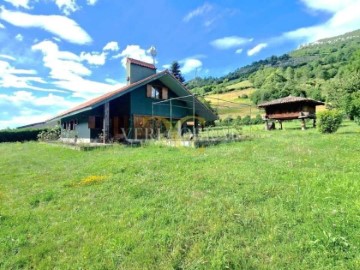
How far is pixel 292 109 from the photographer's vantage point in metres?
25.0

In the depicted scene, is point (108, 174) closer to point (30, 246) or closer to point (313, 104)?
point (30, 246)

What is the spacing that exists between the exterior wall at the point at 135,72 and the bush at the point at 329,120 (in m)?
13.3

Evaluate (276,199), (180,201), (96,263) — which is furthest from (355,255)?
(96,263)

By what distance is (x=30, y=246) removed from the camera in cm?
515

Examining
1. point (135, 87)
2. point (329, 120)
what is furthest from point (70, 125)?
point (329, 120)

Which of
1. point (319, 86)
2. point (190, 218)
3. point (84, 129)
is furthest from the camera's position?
point (319, 86)

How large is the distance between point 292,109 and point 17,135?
31.8 metres

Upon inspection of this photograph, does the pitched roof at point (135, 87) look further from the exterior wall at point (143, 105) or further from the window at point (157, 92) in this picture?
the exterior wall at point (143, 105)

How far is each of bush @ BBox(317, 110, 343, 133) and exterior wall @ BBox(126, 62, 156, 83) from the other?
13348 mm

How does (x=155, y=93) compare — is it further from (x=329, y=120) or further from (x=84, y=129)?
(x=329, y=120)

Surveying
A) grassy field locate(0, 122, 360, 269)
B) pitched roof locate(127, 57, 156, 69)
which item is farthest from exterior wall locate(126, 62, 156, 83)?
grassy field locate(0, 122, 360, 269)

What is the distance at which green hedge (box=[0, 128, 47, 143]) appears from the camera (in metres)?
35.1

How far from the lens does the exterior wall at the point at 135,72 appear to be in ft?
73.8

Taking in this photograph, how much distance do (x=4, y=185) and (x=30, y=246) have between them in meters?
4.72
